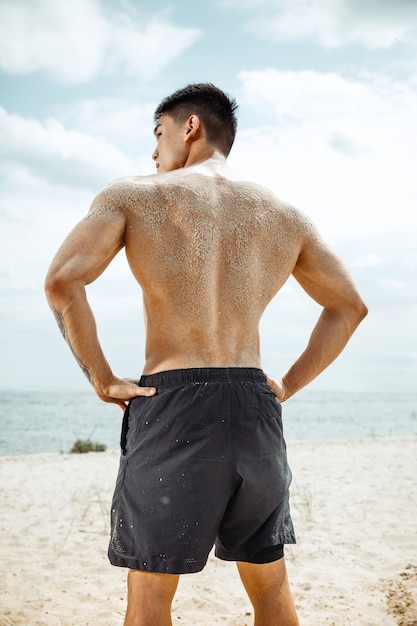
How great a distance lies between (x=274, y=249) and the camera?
7.51 ft

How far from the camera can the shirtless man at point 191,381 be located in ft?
6.32

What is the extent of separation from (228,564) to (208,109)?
377 centimetres

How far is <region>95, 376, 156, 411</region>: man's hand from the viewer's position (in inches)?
81.4

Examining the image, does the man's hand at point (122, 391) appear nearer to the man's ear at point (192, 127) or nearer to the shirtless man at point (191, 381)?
the shirtless man at point (191, 381)

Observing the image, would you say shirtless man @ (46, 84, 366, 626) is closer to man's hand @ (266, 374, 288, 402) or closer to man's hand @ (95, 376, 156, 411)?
man's hand @ (95, 376, 156, 411)

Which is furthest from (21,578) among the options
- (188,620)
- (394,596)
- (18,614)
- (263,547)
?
(263,547)

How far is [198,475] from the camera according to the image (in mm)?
1930

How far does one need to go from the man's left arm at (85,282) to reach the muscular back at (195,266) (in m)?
0.08

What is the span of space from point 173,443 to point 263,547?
0.51 meters

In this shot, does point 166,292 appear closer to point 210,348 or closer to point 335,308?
point 210,348

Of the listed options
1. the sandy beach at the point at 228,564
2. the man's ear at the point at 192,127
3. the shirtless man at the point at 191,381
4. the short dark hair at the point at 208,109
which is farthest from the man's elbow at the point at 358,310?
the sandy beach at the point at 228,564

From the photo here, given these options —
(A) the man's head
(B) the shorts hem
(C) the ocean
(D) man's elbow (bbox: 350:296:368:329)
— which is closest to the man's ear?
(A) the man's head

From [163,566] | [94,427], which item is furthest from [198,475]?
[94,427]

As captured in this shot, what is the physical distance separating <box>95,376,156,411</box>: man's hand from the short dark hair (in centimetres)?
107
